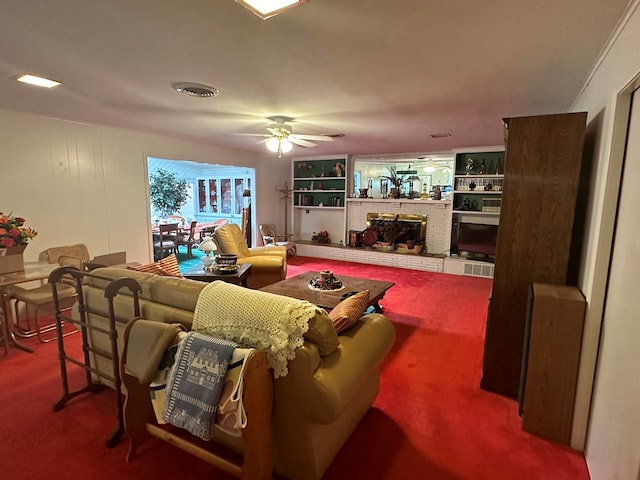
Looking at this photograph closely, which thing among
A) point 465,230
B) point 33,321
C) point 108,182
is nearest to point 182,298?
point 33,321

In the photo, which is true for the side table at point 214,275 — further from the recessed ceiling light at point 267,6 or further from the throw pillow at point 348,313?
the recessed ceiling light at point 267,6

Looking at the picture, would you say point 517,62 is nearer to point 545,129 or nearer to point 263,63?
point 545,129

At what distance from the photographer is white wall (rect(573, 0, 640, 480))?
1.29 metres

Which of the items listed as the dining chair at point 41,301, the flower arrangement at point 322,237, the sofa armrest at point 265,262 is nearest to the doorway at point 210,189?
the flower arrangement at point 322,237

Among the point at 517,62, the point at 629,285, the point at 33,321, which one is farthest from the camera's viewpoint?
the point at 33,321

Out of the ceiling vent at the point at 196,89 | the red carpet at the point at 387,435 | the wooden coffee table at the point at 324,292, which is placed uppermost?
the ceiling vent at the point at 196,89

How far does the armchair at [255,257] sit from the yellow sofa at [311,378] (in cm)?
233

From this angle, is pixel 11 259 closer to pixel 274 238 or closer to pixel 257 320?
pixel 257 320

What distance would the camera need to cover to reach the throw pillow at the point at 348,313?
1.77 meters

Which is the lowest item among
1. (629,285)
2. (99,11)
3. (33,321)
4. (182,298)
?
(33,321)

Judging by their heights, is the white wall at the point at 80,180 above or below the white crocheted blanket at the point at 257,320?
above

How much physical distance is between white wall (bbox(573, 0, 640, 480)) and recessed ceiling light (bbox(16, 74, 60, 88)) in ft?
11.8

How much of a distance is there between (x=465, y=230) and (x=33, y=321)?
246 inches

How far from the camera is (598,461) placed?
5.15 feet
